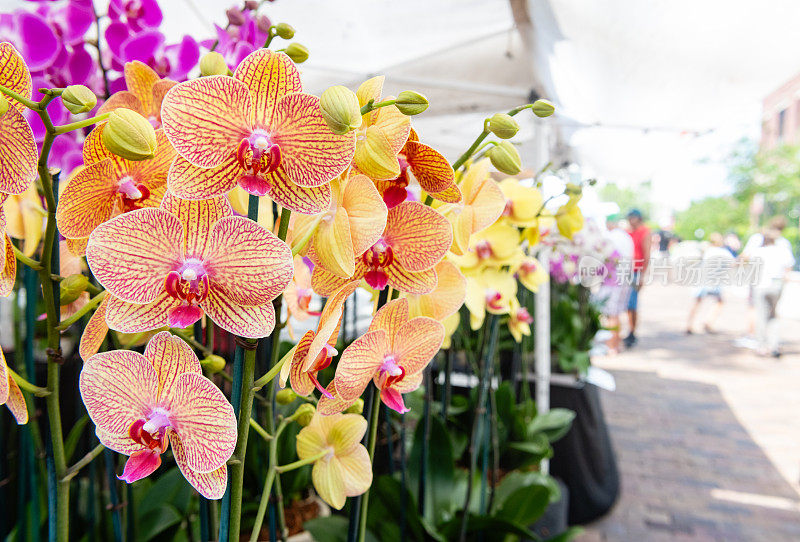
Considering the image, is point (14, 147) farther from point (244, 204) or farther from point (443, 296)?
point (443, 296)

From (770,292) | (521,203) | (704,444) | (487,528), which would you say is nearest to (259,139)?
(521,203)

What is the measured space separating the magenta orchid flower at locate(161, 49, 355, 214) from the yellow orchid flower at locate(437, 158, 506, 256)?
12 cm

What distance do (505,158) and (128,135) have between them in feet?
0.61

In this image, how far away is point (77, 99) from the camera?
211 millimetres

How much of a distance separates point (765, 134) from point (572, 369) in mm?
18848

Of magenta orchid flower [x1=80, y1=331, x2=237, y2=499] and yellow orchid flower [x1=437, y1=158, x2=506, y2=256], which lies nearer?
magenta orchid flower [x1=80, y1=331, x2=237, y2=499]

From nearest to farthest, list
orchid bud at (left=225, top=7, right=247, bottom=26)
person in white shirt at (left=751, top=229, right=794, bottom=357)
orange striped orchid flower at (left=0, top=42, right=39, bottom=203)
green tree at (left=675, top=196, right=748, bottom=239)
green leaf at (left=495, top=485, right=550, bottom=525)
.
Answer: orange striped orchid flower at (left=0, top=42, right=39, bottom=203) → orchid bud at (left=225, top=7, right=247, bottom=26) → green leaf at (left=495, top=485, right=550, bottom=525) → person in white shirt at (left=751, top=229, right=794, bottom=357) → green tree at (left=675, top=196, right=748, bottom=239)

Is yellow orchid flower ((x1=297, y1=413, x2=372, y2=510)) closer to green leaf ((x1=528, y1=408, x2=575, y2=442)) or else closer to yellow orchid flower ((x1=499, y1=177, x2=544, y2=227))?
yellow orchid flower ((x1=499, y1=177, x2=544, y2=227))

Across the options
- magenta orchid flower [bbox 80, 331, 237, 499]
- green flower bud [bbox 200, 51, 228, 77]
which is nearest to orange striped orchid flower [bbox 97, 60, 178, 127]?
green flower bud [bbox 200, 51, 228, 77]

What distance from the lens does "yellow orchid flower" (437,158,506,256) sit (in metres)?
0.34

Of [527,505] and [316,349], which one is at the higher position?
[316,349]

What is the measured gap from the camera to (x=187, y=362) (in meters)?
0.23

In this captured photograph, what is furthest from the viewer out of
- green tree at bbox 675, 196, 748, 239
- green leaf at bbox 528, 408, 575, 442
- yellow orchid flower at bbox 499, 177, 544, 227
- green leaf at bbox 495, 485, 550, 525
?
green tree at bbox 675, 196, 748, 239

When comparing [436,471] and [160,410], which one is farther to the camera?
[436,471]
